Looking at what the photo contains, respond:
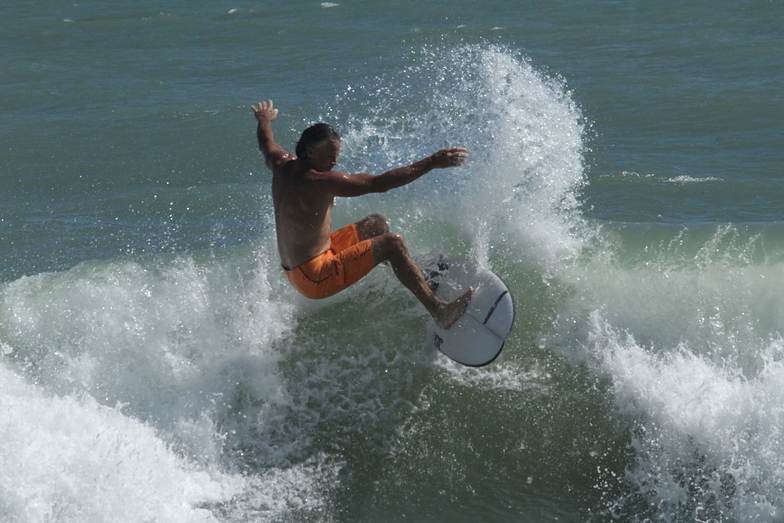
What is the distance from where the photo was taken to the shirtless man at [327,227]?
5117 millimetres

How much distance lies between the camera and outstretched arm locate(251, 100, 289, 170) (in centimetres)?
562

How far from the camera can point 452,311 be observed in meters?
5.77

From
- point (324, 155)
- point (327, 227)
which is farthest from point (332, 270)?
point (324, 155)

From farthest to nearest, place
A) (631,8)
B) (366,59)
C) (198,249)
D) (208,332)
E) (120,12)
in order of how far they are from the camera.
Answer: (120,12), (631,8), (366,59), (198,249), (208,332)

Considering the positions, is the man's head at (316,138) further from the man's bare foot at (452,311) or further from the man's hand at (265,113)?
the man's bare foot at (452,311)

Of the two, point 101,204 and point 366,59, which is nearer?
point 101,204

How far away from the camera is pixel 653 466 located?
17.2 ft

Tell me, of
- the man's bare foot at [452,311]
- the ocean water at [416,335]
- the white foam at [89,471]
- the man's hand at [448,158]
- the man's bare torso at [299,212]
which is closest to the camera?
the white foam at [89,471]

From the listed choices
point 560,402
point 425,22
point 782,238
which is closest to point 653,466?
point 560,402

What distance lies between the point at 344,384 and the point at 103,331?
2.00 meters

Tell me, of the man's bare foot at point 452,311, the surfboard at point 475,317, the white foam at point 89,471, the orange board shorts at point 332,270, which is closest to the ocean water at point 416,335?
the white foam at point 89,471

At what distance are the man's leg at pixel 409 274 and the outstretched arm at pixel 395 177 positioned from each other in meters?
0.56

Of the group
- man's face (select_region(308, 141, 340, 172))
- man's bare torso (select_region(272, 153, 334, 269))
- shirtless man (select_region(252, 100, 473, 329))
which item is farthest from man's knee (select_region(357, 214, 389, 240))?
man's face (select_region(308, 141, 340, 172))

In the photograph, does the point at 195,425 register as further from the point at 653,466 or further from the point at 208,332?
the point at 653,466
